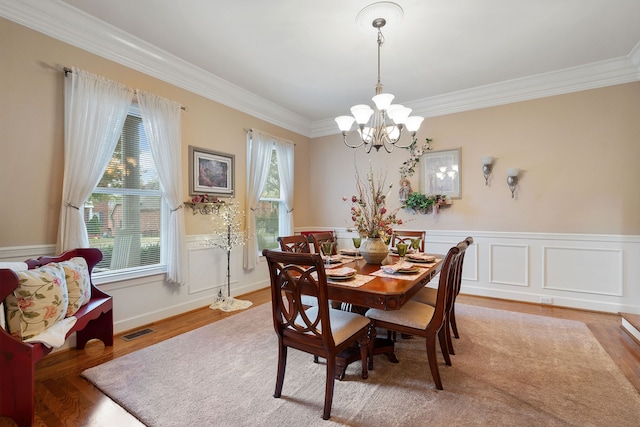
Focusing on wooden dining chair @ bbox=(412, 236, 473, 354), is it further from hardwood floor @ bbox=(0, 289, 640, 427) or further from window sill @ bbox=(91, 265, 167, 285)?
window sill @ bbox=(91, 265, 167, 285)

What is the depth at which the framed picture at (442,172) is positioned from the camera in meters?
4.23

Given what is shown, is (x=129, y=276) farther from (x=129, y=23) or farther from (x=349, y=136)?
(x=349, y=136)

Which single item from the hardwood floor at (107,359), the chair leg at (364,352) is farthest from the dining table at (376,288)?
the hardwood floor at (107,359)

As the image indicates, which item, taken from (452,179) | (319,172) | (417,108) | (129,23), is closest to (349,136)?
(319,172)

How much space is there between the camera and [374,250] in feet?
8.04

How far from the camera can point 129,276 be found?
9.54 feet

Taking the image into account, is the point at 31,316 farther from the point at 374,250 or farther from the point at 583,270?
the point at 583,270

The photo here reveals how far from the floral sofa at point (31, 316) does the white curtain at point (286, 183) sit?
9.48ft

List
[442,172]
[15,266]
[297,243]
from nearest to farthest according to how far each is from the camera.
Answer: [15,266], [297,243], [442,172]

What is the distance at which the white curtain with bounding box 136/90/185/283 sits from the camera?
3.06m

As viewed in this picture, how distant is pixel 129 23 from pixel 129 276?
2327 mm

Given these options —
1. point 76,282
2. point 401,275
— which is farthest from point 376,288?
point 76,282

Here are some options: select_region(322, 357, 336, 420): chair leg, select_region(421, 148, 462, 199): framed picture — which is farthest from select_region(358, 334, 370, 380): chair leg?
select_region(421, 148, 462, 199): framed picture

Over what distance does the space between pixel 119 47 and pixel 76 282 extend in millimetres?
2184
